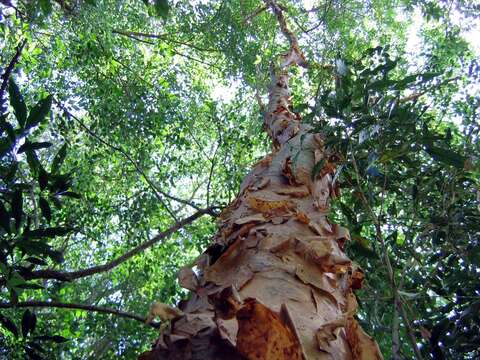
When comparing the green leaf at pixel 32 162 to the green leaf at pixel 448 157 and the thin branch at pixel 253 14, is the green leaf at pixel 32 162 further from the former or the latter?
the thin branch at pixel 253 14

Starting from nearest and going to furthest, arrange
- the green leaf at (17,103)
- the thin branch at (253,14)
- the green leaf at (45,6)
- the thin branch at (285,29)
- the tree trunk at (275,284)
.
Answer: the tree trunk at (275,284) < the green leaf at (45,6) < the green leaf at (17,103) < the thin branch at (285,29) < the thin branch at (253,14)

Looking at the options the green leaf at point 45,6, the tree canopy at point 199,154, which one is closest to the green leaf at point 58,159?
the tree canopy at point 199,154

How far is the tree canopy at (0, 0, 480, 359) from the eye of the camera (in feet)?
6.43

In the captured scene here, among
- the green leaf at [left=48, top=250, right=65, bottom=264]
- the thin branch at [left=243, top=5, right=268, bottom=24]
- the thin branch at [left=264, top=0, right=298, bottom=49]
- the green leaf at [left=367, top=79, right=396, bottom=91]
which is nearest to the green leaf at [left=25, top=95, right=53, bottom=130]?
the green leaf at [left=48, top=250, right=65, bottom=264]

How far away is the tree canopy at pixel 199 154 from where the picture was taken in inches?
77.2

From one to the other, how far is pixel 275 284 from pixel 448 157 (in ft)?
3.31

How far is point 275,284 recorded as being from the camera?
111 centimetres

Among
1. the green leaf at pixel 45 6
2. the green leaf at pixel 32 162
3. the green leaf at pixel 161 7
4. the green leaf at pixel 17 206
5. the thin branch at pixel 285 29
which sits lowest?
the green leaf at pixel 17 206

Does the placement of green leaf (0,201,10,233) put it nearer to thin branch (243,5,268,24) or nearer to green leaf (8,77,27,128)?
green leaf (8,77,27,128)

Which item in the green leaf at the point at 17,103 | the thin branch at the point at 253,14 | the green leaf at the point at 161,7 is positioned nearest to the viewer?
the green leaf at the point at 161,7

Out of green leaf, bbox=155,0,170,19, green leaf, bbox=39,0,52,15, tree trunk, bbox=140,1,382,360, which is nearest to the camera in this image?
tree trunk, bbox=140,1,382,360

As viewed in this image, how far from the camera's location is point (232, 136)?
15.6 feet

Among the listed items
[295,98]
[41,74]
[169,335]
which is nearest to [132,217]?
[41,74]

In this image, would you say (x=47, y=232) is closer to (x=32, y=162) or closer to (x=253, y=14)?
(x=32, y=162)
